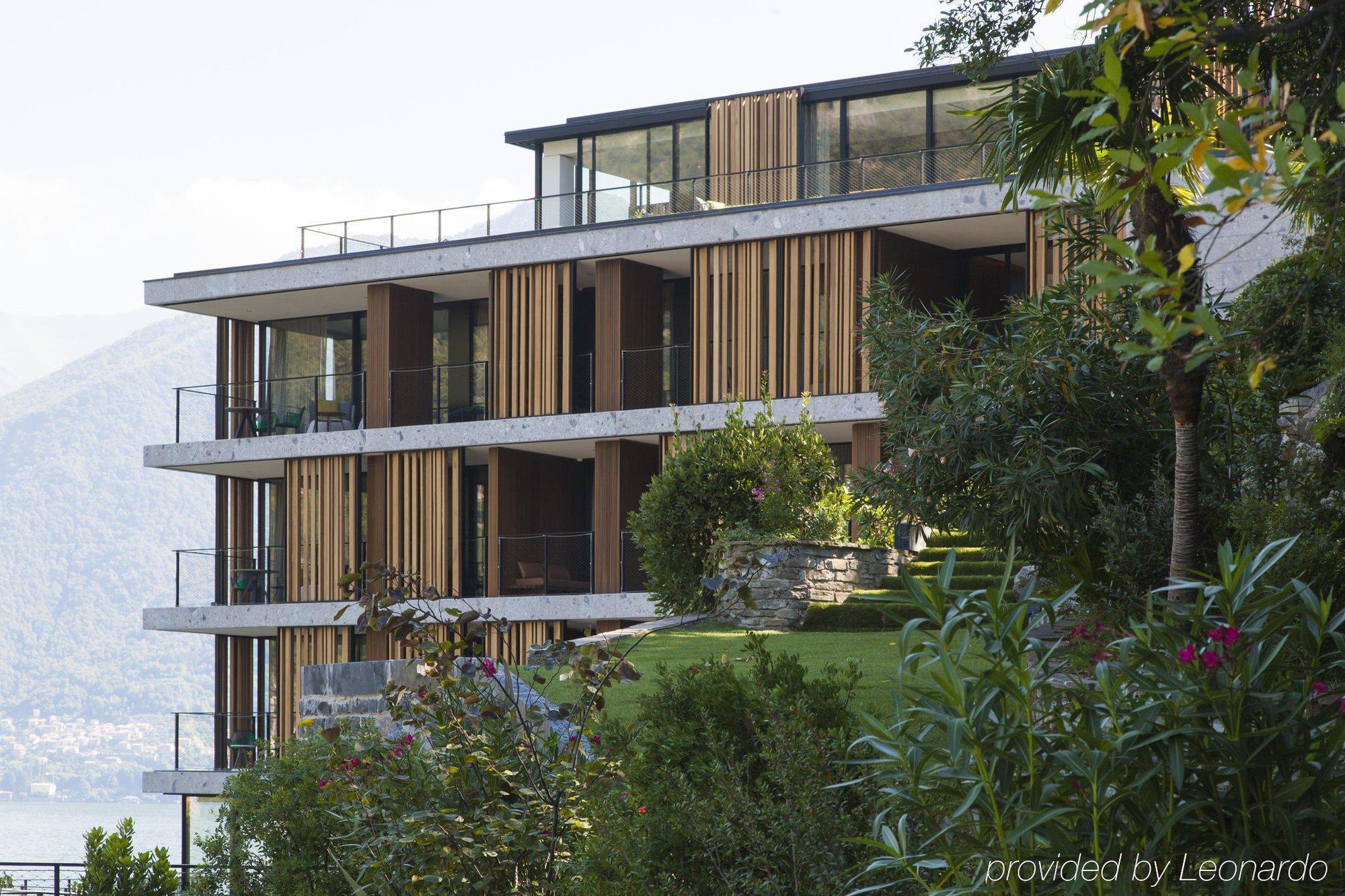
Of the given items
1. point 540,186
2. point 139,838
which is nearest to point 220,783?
point 540,186

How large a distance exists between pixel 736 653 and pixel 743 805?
25.9 feet

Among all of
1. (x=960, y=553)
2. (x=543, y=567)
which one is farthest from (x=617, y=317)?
(x=960, y=553)

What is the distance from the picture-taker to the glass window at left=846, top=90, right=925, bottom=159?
26.3m

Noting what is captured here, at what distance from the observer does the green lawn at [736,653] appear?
39.3 feet

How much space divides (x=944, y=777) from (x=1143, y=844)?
576 mm

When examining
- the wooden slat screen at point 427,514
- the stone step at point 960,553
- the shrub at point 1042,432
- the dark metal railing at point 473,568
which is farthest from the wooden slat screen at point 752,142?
the shrub at point 1042,432

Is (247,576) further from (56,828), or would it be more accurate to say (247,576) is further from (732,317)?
(56,828)

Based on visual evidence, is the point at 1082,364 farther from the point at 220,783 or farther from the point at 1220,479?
the point at 220,783

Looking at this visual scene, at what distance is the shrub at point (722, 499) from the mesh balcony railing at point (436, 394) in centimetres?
793

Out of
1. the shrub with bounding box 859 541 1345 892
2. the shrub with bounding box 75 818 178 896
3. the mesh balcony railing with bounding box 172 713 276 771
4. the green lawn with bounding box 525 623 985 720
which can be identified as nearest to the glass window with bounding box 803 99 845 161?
the green lawn with bounding box 525 623 985 720

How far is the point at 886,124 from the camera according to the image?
26.6m

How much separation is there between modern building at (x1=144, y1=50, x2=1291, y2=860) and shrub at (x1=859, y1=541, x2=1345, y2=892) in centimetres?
1747

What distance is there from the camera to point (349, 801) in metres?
8.38

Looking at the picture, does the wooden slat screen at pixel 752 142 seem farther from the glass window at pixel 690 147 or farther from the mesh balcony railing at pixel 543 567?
the mesh balcony railing at pixel 543 567
